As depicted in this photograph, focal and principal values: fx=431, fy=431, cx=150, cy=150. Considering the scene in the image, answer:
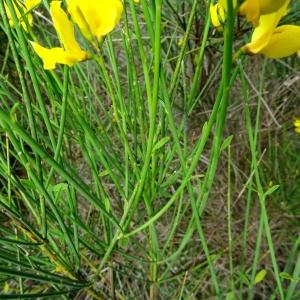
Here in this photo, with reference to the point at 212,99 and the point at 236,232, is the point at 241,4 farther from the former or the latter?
the point at 236,232

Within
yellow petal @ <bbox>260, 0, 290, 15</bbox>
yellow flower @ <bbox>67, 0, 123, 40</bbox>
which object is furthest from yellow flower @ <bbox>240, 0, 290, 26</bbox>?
yellow flower @ <bbox>67, 0, 123, 40</bbox>

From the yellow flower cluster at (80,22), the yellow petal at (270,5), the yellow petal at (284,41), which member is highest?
the yellow flower cluster at (80,22)

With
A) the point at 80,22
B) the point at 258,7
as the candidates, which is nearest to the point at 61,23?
the point at 80,22

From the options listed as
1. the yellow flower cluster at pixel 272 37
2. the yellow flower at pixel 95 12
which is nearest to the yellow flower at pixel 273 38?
the yellow flower cluster at pixel 272 37

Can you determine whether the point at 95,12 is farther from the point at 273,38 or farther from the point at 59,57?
the point at 273,38

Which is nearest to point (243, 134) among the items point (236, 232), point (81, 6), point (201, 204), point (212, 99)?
point (212, 99)

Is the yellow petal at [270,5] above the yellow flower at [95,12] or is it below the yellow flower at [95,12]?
below

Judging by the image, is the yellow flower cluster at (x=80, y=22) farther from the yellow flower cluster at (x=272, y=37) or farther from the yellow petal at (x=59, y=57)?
the yellow flower cluster at (x=272, y=37)
